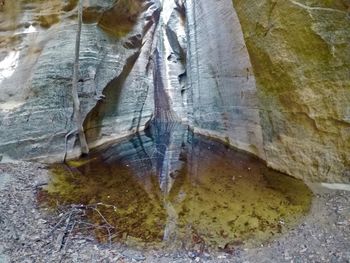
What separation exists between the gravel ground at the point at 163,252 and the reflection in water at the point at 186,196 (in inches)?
11.6

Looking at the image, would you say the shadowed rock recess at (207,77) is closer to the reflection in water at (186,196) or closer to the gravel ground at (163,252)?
the reflection in water at (186,196)

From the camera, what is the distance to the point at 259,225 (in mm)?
6434

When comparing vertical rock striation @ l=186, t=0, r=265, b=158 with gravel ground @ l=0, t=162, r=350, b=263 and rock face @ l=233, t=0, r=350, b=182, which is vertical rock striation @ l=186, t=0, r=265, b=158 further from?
gravel ground @ l=0, t=162, r=350, b=263

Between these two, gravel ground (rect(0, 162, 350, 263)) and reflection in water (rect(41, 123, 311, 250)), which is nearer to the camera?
gravel ground (rect(0, 162, 350, 263))

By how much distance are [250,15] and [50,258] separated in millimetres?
7987

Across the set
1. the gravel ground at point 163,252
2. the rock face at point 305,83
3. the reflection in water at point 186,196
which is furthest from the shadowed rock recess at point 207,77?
the gravel ground at point 163,252

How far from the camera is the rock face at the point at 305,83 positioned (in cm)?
721

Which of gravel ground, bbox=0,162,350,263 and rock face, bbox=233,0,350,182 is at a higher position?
rock face, bbox=233,0,350,182

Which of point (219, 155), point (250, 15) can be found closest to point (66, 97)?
point (219, 155)

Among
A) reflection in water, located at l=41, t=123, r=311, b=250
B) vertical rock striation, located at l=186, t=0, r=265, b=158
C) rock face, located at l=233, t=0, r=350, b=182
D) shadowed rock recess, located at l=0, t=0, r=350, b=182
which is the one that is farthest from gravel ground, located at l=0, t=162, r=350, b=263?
vertical rock striation, located at l=186, t=0, r=265, b=158

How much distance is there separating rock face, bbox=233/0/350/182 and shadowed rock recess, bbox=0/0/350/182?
0.02m

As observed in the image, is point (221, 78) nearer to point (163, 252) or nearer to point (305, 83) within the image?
point (305, 83)

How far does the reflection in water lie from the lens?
6.27m

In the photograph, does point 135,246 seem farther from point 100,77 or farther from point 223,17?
point 223,17
